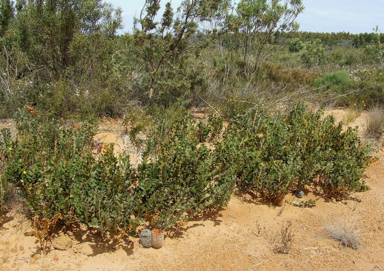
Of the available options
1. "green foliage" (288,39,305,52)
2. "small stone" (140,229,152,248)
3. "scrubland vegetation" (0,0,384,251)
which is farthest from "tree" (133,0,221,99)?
"green foliage" (288,39,305,52)

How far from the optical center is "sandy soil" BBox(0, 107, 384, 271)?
110 inches

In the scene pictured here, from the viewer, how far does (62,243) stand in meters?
2.86

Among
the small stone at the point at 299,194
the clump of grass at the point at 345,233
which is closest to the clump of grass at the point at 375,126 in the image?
the small stone at the point at 299,194

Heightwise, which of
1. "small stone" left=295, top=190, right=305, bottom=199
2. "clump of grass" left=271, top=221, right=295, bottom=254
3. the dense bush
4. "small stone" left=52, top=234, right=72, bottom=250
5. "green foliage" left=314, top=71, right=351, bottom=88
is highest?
"green foliage" left=314, top=71, right=351, bottom=88

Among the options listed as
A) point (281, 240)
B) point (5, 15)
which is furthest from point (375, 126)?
point (5, 15)

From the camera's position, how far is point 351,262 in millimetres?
3168

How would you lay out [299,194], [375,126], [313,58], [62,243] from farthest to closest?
[313,58] < [375,126] < [299,194] < [62,243]

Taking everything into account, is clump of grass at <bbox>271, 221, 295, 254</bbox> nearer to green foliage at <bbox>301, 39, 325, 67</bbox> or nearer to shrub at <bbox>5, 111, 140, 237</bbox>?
shrub at <bbox>5, 111, 140, 237</bbox>

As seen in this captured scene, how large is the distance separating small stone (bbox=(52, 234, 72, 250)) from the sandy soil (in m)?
0.04

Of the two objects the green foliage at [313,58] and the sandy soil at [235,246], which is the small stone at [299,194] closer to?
the sandy soil at [235,246]

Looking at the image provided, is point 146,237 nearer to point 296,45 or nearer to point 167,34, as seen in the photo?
point 167,34

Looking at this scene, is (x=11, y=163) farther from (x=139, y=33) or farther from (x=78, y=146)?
(x=139, y=33)

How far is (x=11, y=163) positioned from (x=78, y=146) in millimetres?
942

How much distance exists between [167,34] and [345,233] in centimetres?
497
